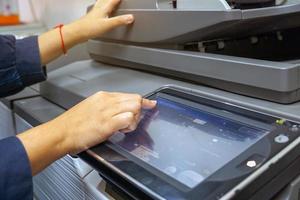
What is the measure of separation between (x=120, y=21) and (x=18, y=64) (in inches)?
10.6

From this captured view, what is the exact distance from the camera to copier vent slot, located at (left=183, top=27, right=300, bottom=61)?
0.77 m

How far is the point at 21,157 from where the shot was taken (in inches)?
19.9

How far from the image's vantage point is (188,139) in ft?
1.70

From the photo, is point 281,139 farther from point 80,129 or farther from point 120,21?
point 120,21

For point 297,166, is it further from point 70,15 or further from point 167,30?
point 70,15

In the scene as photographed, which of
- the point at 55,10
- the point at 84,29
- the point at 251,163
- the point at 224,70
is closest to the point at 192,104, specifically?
the point at 224,70

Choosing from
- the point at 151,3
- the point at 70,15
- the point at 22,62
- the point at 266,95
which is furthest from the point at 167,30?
the point at 70,15

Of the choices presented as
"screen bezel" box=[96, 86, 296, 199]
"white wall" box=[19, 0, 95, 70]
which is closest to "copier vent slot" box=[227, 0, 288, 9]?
"screen bezel" box=[96, 86, 296, 199]

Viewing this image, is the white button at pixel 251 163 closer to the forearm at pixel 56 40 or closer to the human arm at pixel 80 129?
the human arm at pixel 80 129

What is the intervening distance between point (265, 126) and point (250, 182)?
0.40 feet

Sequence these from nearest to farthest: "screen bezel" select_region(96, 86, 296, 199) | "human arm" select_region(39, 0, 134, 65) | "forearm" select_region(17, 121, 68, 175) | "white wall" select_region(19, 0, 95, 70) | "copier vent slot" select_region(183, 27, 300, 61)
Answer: "screen bezel" select_region(96, 86, 296, 199)
"forearm" select_region(17, 121, 68, 175)
"copier vent slot" select_region(183, 27, 300, 61)
"human arm" select_region(39, 0, 134, 65)
"white wall" select_region(19, 0, 95, 70)

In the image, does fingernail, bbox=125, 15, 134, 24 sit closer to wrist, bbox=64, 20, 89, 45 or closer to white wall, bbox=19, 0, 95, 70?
wrist, bbox=64, 20, 89, 45

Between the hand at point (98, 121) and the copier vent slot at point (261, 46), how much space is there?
0.87 feet

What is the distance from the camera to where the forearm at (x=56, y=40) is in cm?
92
